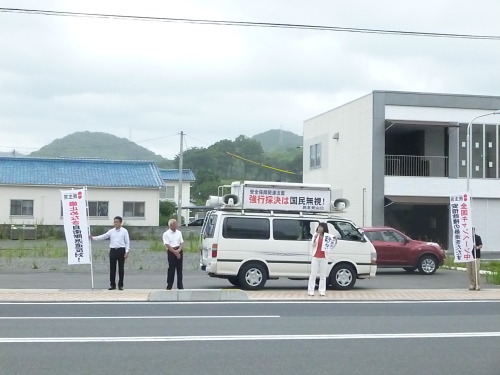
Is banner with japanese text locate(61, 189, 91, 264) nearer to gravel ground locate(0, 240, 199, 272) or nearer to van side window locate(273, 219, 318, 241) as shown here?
van side window locate(273, 219, 318, 241)

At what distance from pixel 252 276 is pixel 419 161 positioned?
22.8 meters

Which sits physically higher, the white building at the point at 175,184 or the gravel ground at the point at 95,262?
the white building at the point at 175,184

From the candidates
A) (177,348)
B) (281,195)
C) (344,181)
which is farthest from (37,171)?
(177,348)

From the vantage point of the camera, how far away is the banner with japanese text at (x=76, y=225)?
62.8ft

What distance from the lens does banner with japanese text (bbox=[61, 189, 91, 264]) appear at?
62.8 ft

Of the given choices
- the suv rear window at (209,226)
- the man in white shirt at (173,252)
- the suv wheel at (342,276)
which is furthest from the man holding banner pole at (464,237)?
the man in white shirt at (173,252)

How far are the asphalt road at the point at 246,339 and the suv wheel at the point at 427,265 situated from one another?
10.1m

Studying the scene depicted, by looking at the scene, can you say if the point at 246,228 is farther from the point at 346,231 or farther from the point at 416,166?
the point at 416,166

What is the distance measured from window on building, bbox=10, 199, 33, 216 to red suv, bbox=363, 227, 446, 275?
102ft

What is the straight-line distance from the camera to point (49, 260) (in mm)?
28828

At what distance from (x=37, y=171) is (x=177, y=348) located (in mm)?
45437

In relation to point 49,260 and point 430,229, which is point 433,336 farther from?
point 430,229

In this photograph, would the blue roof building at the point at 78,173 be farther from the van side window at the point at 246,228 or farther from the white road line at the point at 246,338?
the white road line at the point at 246,338

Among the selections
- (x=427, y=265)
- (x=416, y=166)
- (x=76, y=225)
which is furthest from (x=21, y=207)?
(x=76, y=225)
